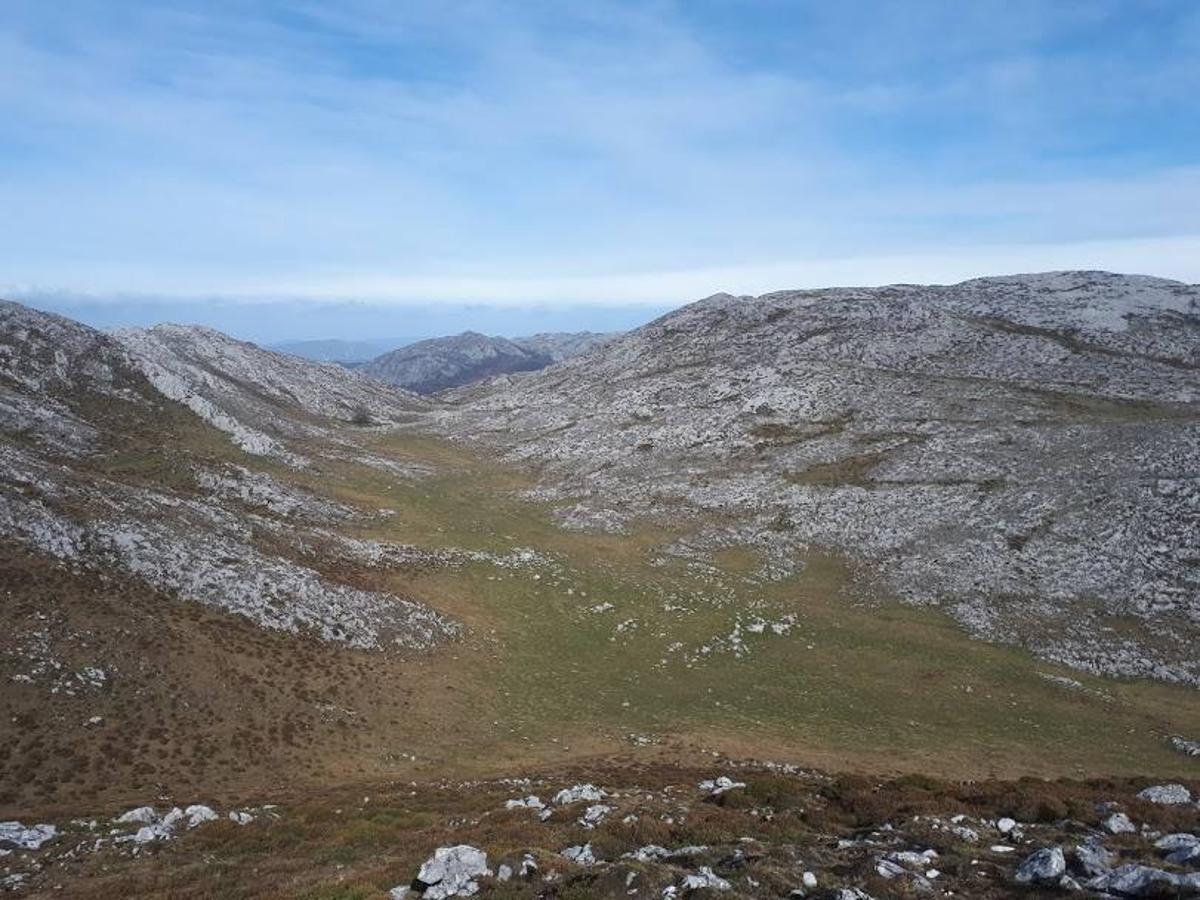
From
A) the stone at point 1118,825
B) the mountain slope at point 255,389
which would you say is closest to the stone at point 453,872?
the stone at point 1118,825

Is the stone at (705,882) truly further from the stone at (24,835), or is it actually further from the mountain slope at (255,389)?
the mountain slope at (255,389)

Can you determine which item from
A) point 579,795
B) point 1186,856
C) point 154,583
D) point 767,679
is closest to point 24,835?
point 579,795

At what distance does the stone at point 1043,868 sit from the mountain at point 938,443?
1657 inches

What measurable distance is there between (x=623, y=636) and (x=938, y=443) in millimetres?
53473

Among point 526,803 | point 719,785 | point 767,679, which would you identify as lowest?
point 767,679

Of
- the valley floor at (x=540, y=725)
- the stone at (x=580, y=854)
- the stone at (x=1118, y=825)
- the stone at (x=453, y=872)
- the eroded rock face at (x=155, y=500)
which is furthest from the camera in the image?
the eroded rock face at (x=155, y=500)

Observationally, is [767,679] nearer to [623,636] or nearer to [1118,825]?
[623,636]

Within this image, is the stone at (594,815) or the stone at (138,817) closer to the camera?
the stone at (594,815)

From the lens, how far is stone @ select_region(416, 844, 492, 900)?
17188 mm

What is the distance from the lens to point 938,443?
281 feet

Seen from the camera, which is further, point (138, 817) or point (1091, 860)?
point (138, 817)

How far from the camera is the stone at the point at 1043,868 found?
52.4 feet

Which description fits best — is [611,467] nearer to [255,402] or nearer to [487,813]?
[255,402]

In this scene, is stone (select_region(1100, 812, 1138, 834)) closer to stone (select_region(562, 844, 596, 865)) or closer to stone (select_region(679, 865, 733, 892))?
stone (select_region(679, 865, 733, 892))
